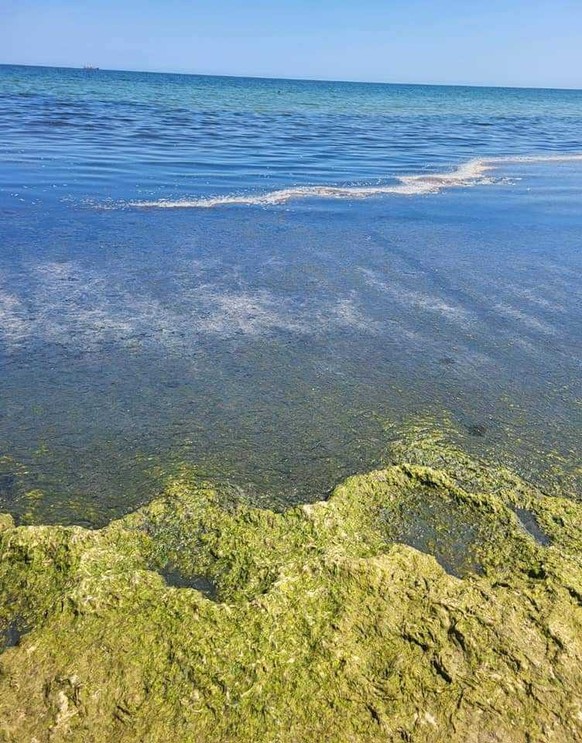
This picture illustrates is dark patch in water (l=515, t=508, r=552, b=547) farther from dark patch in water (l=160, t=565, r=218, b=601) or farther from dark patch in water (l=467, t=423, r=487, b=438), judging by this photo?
dark patch in water (l=160, t=565, r=218, b=601)

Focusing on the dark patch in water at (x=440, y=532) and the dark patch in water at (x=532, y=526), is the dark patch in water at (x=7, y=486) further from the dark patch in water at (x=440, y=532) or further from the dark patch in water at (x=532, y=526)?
the dark patch in water at (x=532, y=526)

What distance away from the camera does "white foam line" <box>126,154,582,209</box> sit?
1427cm

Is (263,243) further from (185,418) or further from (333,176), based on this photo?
(333,176)

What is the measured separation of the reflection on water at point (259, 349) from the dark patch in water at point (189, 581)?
927 mm

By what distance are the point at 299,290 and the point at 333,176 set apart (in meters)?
10.8

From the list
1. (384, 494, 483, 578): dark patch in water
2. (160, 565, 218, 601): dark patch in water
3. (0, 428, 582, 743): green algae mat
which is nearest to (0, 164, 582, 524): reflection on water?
(0, 428, 582, 743): green algae mat

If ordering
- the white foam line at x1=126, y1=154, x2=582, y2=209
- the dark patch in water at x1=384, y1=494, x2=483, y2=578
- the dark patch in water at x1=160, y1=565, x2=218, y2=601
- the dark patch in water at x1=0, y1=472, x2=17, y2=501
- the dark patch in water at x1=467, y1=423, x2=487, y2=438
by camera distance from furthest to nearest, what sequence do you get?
the white foam line at x1=126, y1=154, x2=582, y2=209 → the dark patch in water at x1=467, y1=423, x2=487, y2=438 → the dark patch in water at x1=0, y1=472, x2=17, y2=501 → the dark patch in water at x1=384, y1=494, x2=483, y2=578 → the dark patch in water at x1=160, y1=565, x2=218, y2=601

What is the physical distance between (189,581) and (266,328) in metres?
4.47

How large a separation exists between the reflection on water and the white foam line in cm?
153

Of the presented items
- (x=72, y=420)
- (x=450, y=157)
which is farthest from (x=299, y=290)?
(x=450, y=157)

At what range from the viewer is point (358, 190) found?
16.7m

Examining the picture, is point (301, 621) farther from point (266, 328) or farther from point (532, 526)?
point (266, 328)

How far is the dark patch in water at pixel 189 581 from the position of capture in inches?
161

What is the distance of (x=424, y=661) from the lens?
3.42m
